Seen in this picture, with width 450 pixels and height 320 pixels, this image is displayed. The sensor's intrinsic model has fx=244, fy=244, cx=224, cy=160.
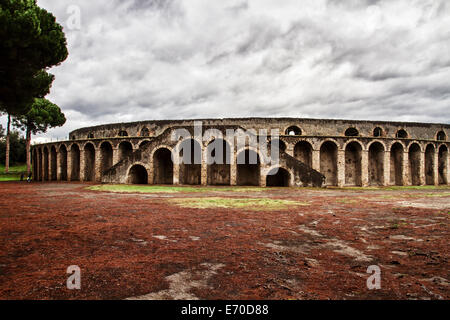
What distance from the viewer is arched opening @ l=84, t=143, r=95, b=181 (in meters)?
26.1

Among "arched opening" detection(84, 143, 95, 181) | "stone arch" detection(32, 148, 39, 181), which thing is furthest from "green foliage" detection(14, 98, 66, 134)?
"arched opening" detection(84, 143, 95, 181)

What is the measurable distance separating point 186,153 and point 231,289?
20189mm

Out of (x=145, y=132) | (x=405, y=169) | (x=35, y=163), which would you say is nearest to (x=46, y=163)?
(x=35, y=163)

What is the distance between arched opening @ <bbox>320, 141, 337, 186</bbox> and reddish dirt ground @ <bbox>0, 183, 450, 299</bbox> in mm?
18804

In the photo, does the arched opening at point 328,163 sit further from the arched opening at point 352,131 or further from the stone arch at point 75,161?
the stone arch at point 75,161

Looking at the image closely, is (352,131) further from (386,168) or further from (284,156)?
(284,156)

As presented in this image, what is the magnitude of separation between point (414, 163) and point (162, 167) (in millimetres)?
26141

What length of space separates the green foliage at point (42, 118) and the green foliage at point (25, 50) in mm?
31016

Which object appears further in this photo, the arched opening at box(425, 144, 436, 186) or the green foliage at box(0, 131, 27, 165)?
the green foliage at box(0, 131, 27, 165)

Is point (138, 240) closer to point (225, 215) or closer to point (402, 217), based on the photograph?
point (225, 215)

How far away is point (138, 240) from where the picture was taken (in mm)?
4246

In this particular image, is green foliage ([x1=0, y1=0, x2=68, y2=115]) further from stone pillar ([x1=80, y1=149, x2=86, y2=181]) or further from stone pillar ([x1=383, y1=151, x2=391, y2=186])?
stone pillar ([x1=383, y1=151, x2=391, y2=186])

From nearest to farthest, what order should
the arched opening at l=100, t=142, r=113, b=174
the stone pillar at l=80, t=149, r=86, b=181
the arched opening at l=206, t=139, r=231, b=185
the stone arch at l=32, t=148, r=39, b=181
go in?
the arched opening at l=206, t=139, r=231, b=185
the arched opening at l=100, t=142, r=113, b=174
the stone pillar at l=80, t=149, r=86, b=181
the stone arch at l=32, t=148, r=39, b=181

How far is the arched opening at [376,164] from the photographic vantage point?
24594 mm
